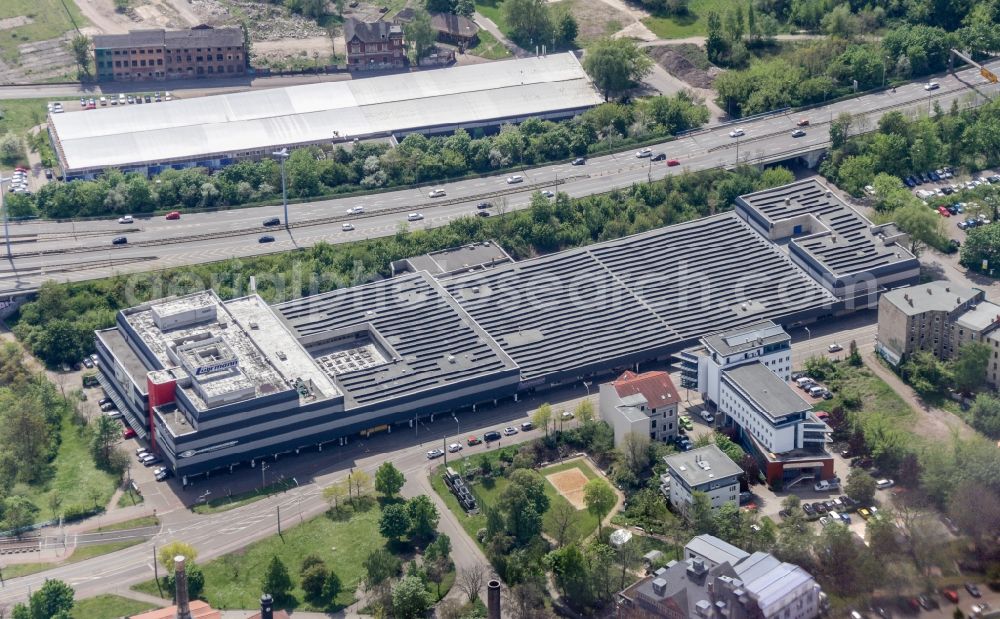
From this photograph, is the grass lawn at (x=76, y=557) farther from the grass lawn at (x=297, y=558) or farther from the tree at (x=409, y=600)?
the tree at (x=409, y=600)

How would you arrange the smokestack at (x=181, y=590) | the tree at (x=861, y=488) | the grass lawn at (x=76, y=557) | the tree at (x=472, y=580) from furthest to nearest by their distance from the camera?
the tree at (x=861, y=488), the grass lawn at (x=76, y=557), the tree at (x=472, y=580), the smokestack at (x=181, y=590)

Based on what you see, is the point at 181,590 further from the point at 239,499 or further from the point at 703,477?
the point at 703,477

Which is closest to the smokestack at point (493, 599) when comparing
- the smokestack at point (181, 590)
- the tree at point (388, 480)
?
the tree at point (388, 480)

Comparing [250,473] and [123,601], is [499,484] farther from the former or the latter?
[123,601]

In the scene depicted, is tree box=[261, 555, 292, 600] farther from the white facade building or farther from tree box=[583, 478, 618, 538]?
the white facade building

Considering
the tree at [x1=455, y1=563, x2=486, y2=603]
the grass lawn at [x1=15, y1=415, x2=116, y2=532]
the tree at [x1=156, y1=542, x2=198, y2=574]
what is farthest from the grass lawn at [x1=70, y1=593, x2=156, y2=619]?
the tree at [x1=455, y1=563, x2=486, y2=603]

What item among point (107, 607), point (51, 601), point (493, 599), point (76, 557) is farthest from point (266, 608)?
point (76, 557)
